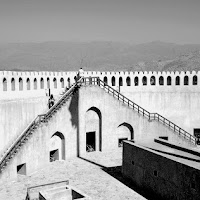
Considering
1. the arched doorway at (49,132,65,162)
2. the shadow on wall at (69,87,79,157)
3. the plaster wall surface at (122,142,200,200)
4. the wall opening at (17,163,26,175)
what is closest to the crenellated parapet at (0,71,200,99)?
the shadow on wall at (69,87,79,157)

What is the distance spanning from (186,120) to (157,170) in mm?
15697

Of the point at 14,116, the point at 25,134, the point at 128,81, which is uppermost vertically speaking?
the point at 128,81

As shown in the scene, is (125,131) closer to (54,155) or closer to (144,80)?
(54,155)

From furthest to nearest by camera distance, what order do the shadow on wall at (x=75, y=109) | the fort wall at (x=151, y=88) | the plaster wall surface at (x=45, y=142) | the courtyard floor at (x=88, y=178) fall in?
the fort wall at (x=151, y=88)
the shadow on wall at (x=75, y=109)
the plaster wall surface at (x=45, y=142)
the courtyard floor at (x=88, y=178)

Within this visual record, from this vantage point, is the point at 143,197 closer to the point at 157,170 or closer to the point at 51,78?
the point at 157,170

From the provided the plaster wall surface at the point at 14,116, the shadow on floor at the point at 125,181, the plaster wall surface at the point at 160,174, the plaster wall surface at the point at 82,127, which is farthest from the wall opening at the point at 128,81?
the plaster wall surface at the point at 160,174

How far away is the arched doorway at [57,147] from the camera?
2366 centimetres

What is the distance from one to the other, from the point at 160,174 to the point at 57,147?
9.74m

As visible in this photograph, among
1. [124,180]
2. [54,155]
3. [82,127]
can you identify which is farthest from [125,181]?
[54,155]

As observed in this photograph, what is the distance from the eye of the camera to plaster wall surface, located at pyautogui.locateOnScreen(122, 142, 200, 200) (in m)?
14.7

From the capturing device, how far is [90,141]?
27891mm

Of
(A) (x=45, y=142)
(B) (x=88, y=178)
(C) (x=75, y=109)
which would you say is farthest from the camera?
(C) (x=75, y=109)

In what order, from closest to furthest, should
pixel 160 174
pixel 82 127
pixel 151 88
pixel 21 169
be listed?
1. pixel 160 174
2. pixel 21 169
3. pixel 82 127
4. pixel 151 88

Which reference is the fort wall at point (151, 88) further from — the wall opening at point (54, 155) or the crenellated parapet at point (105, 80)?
the wall opening at point (54, 155)
